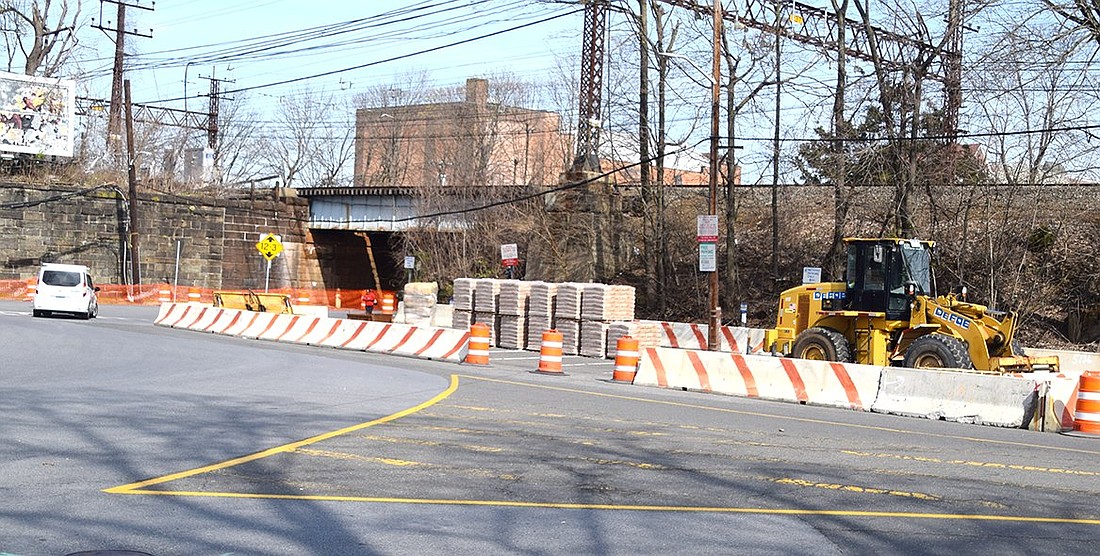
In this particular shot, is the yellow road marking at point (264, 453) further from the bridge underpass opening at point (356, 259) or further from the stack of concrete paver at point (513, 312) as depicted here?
the bridge underpass opening at point (356, 259)

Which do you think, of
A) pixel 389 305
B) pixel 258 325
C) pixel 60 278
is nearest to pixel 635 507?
pixel 258 325

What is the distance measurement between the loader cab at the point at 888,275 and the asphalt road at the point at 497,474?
4.45 meters

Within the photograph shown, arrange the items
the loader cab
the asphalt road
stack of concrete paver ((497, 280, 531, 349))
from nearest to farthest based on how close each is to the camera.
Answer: the asphalt road → the loader cab → stack of concrete paver ((497, 280, 531, 349))

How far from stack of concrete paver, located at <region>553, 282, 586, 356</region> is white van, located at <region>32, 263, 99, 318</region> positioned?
1758cm

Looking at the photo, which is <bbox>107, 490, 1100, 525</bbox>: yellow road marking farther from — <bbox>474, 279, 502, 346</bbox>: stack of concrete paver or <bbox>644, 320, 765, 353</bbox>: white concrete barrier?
<bbox>474, 279, 502, 346</bbox>: stack of concrete paver

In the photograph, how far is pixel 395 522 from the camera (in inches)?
324

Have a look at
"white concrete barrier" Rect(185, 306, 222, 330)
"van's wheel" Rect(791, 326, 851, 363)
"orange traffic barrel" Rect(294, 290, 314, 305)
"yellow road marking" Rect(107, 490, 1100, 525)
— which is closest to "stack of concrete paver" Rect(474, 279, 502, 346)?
"white concrete barrier" Rect(185, 306, 222, 330)

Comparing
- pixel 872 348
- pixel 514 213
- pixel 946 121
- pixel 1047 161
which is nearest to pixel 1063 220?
pixel 1047 161

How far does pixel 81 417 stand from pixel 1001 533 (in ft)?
33.0

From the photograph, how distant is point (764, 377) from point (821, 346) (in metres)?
3.12

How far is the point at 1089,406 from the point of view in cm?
1630

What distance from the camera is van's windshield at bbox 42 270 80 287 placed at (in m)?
39.1

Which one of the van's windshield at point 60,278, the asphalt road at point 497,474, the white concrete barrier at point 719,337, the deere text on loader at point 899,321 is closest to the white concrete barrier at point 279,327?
the van's windshield at point 60,278

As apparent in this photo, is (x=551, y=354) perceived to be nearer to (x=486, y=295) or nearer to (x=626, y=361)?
(x=626, y=361)
